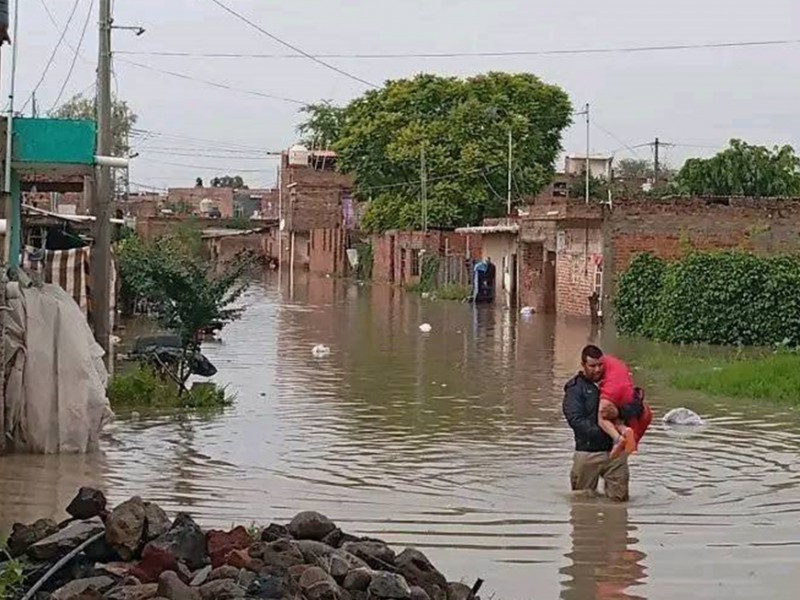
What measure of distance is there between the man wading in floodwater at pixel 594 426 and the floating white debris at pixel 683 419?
5.29m

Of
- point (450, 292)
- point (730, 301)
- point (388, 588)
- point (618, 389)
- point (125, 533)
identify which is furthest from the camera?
point (450, 292)

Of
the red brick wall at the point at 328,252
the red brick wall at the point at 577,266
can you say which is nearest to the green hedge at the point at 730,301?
the red brick wall at the point at 577,266

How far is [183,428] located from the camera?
53.5ft

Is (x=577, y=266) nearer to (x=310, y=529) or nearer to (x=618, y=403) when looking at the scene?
(x=618, y=403)

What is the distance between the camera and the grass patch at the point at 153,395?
1812 cm

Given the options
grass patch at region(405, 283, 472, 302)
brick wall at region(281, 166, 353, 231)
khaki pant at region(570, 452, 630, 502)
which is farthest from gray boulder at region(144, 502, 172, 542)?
brick wall at region(281, 166, 353, 231)

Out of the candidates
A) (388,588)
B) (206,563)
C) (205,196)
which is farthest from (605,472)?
(205,196)

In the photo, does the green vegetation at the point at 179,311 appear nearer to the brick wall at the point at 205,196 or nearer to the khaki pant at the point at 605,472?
the khaki pant at the point at 605,472

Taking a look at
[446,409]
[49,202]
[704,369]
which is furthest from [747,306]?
[49,202]

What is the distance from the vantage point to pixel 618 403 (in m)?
11.6

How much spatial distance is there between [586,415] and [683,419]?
18.3 ft

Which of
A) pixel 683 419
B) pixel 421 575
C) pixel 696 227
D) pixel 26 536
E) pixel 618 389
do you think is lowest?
pixel 683 419

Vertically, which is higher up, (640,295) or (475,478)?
(640,295)

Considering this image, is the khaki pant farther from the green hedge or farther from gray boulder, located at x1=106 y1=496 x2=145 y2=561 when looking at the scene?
the green hedge
